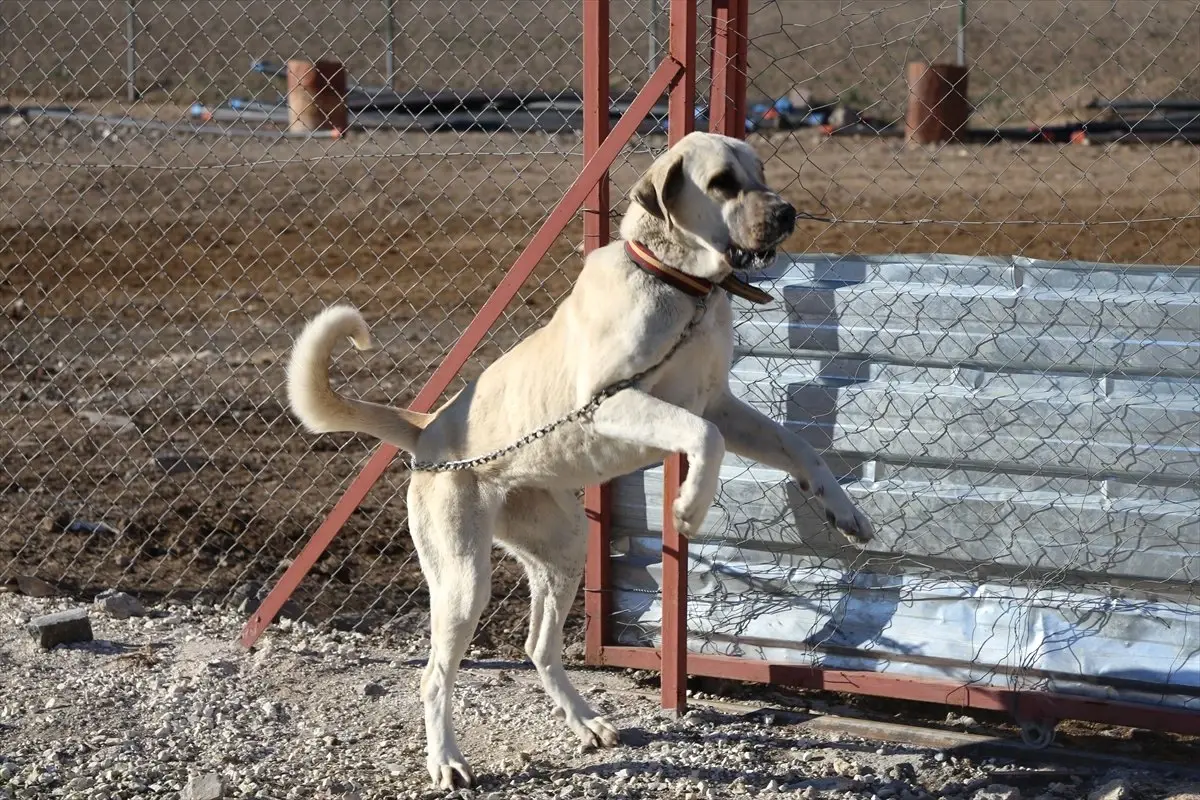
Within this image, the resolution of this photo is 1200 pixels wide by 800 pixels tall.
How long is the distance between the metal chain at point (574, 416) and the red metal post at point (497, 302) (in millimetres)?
477

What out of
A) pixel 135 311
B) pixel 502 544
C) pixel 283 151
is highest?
pixel 283 151

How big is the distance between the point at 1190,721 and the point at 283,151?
37.0 ft

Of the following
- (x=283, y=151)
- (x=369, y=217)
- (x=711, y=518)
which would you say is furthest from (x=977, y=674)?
(x=283, y=151)

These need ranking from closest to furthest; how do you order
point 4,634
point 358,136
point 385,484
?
point 4,634
point 385,484
point 358,136

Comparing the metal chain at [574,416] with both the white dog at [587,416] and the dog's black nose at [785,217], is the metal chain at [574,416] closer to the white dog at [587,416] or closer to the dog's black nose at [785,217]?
the white dog at [587,416]

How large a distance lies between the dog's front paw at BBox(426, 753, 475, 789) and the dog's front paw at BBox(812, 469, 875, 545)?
1214 millimetres

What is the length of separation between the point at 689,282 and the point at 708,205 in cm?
19

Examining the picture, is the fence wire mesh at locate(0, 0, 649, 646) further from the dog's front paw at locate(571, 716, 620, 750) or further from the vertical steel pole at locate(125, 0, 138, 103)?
the dog's front paw at locate(571, 716, 620, 750)

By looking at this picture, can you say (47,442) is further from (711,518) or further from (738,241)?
(738,241)

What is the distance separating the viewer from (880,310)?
445cm

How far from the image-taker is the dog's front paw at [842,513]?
3.58 m

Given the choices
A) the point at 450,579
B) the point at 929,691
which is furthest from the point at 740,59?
the point at 929,691

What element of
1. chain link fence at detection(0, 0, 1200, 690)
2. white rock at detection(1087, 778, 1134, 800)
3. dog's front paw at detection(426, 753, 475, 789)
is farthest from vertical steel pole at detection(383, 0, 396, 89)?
white rock at detection(1087, 778, 1134, 800)

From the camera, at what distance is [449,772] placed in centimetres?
389
